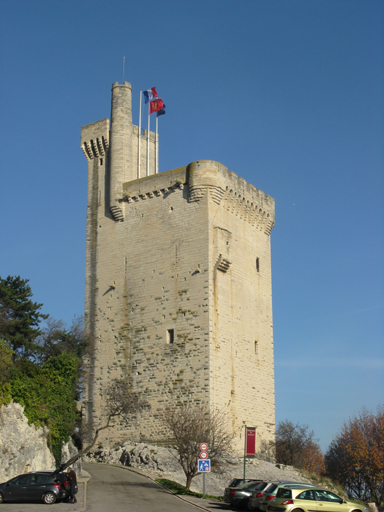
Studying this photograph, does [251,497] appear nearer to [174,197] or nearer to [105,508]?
[105,508]

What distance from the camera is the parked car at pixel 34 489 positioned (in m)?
20.0

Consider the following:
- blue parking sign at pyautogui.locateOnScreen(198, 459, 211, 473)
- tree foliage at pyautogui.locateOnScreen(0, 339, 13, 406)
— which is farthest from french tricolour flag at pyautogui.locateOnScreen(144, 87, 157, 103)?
blue parking sign at pyautogui.locateOnScreen(198, 459, 211, 473)

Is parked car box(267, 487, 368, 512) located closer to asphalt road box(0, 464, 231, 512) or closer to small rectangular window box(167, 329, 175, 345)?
asphalt road box(0, 464, 231, 512)

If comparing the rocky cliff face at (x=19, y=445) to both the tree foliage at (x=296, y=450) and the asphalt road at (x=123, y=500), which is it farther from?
the tree foliage at (x=296, y=450)

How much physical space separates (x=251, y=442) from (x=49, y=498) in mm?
14655

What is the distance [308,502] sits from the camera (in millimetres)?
17953

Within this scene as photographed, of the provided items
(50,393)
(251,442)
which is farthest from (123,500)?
(251,442)

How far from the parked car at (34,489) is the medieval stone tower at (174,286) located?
11.9 metres

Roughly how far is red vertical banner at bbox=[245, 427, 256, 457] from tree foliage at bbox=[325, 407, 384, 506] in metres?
14.1

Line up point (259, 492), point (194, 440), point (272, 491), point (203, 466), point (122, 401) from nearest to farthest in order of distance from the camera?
point (272, 491)
point (259, 492)
point (203, 466)
point (194, 440)
point (122, 401)

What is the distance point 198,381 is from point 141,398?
3446 mm

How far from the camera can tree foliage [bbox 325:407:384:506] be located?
43.9 metres

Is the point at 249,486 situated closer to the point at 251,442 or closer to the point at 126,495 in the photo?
the point at 126,495

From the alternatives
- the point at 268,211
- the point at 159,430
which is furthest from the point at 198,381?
the point at 268,211
